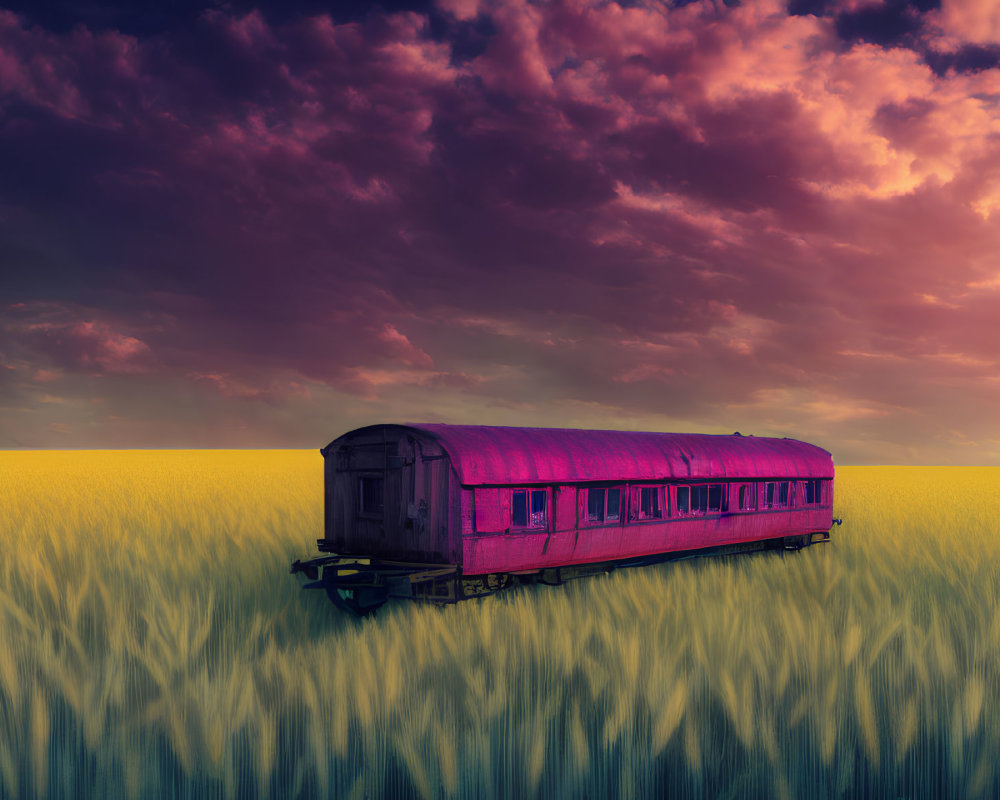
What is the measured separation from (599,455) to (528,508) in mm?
2002

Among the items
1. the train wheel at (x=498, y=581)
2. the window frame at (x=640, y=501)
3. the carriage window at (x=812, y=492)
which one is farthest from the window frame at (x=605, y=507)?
the carriage window at (x=812, y=492)

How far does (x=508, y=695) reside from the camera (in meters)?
6.43

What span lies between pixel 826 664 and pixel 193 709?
5.91 m

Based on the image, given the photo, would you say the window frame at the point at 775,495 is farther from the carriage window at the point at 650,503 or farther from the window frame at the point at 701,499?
the carriage window at the point at 650,503

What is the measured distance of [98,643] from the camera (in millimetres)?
8742

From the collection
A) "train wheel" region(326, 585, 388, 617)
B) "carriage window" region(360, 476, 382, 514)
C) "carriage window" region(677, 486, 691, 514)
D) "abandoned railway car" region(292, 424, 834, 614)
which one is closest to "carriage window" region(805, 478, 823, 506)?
"abandoned railway car" region(292, 424, 834, 614)

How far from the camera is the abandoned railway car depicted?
33.9 ft

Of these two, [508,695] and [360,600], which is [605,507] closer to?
[360,600]

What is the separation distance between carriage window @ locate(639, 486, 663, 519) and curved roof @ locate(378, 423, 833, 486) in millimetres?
266

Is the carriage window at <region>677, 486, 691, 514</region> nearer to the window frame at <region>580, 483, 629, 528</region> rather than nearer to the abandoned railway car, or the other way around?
the abandoned railway car

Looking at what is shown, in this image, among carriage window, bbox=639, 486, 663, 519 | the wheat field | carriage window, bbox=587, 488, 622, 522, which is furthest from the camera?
carriage window, bbox=639, 486, 663, 519

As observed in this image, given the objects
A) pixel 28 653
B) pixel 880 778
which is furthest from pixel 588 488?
pixel 28 653

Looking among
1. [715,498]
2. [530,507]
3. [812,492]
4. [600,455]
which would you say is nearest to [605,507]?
[600,455]

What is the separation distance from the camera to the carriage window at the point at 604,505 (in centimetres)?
1199
